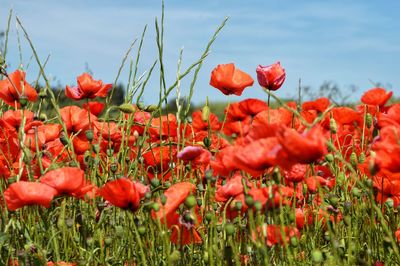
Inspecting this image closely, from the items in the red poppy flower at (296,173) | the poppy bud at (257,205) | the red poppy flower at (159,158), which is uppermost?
the poppy bud at (257,205)

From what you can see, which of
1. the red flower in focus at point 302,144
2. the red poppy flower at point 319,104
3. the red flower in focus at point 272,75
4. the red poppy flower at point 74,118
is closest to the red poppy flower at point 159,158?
the red poppy flower at point 74,118

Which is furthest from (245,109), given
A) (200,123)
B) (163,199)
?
(163,199)

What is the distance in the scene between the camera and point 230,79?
2.40 meters

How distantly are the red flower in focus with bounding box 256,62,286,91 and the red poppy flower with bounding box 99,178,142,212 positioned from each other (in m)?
0.94

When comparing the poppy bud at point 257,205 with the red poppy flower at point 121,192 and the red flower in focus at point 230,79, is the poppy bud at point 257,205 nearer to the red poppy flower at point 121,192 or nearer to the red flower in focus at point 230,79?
the red poppy flower at point 121,192

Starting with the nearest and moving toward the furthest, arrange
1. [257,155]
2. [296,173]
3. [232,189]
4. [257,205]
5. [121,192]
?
[257,155] < [257,205] < [121,192] < [232,189] < [296,173]

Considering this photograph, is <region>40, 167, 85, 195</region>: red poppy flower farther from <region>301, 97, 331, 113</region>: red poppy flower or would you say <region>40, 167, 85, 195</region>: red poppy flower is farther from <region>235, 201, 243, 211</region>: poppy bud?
<region>301, 97, 331, 113</region>: red poppy flower

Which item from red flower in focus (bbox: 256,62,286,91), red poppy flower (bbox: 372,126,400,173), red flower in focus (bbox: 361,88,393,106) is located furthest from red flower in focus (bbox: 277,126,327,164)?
red flower in focus (bbox: 361,88,393,106)

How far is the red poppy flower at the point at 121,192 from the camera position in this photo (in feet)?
4.87

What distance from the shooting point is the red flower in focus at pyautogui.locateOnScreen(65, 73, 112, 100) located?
247 centimetres

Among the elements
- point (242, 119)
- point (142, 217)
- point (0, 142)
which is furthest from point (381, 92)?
point (0, 142)

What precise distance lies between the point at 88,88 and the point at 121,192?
104cm

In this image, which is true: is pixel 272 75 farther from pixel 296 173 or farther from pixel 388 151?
pixel 388 151

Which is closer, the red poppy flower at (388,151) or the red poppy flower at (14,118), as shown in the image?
the red poppy flower at (388,151)
